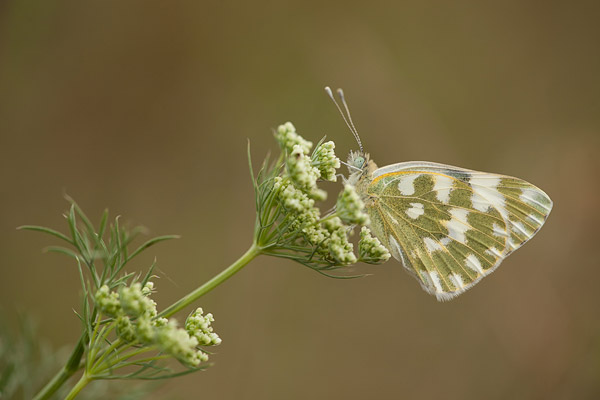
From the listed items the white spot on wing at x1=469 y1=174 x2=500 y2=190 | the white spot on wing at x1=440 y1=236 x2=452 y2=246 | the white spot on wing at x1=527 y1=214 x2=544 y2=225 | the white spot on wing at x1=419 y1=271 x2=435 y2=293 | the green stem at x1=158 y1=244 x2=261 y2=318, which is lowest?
the green stem at x1=158 y1=244 x2=261 y2=318

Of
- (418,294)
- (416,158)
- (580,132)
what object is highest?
(580,132)

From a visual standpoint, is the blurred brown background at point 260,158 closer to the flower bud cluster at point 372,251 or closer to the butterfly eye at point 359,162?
the butterfly eye at point 359,162

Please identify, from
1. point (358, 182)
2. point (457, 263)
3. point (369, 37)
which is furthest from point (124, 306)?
point (369, 37)

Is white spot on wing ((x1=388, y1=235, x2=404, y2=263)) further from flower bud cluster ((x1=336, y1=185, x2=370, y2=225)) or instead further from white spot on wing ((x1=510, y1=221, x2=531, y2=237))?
flower bud cluster ((x1=336, y1=185, x2=370, y2=225))

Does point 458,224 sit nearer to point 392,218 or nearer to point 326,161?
point 392,218

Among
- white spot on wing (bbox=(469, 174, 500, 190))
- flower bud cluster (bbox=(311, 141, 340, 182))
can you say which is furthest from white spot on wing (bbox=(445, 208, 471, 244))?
flower bud cluster (bbox=(311, 141, 340, 182))

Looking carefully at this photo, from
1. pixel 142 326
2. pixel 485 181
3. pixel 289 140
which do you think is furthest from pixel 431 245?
pixel 142 326

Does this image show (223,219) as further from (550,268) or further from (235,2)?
(550,268)
